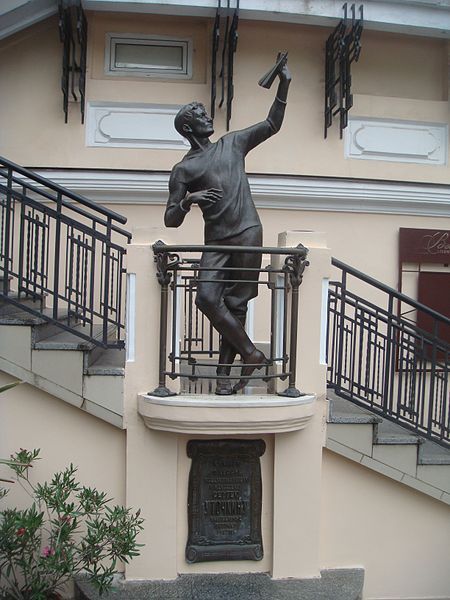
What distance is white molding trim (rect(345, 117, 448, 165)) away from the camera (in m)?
6.86

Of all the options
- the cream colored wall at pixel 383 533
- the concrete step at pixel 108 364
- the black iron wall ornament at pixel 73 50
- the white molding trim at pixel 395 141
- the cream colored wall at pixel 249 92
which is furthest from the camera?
the white molding trim at pixel 395 141

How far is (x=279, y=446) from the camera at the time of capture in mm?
4070

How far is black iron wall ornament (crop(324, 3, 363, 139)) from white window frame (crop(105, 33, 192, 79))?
174 cm

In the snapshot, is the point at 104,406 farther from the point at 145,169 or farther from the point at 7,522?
the point at 145,169

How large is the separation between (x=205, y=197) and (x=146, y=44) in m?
3.92

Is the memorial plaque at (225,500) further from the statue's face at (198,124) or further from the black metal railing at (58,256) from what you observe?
the statue's face at (198,124)

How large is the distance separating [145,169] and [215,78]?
1.39m

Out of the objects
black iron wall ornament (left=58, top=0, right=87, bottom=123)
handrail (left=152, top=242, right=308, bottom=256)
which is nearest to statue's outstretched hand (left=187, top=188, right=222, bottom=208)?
handrail (left=152, top=242, right=308, bottom=256)

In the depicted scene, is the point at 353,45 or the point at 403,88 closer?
the point at 353,45

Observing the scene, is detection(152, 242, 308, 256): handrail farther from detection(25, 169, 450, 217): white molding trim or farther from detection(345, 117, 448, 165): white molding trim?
detection(345, 117, 448, 165): white molding trim

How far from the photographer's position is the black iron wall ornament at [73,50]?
241 inches

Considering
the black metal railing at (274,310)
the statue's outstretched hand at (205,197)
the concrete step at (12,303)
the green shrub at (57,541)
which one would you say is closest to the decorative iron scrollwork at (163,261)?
the black metal railing at (274,310)

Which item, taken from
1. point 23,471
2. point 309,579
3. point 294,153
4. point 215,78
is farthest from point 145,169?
point 309,579

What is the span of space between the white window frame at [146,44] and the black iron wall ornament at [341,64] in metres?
1.74
